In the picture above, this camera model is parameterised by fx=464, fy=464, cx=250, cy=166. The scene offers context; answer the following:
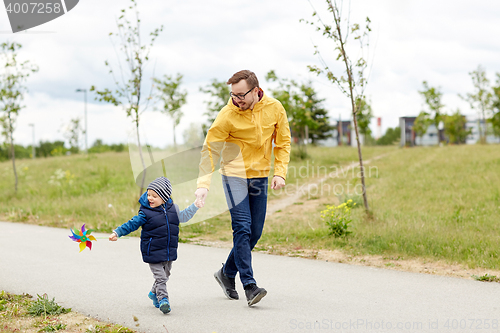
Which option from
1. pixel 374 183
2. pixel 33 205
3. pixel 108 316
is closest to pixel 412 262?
pixel 108 316

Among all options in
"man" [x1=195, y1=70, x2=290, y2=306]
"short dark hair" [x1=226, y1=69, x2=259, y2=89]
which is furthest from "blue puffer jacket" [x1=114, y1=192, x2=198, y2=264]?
"short dark hair" [x1=226, y1=69, x2=259, y2=89]

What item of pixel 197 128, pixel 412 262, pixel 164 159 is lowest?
pixel 412 262

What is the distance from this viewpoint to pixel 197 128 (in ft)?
22.4

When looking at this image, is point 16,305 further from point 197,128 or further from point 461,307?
point 461,307

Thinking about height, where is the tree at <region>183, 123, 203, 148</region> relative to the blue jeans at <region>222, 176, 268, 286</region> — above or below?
above

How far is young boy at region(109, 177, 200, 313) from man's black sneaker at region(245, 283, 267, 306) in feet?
2.28

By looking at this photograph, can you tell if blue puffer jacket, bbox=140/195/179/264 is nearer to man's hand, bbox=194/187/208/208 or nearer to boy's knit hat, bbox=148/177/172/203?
boy's knit hat, bbox=148/177/172/203

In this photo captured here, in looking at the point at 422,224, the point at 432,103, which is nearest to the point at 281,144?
the point at 422,224

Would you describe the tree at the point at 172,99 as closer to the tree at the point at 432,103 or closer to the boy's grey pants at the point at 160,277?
the boy's grey pants at the point at 160,277

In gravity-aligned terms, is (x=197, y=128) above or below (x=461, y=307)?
above

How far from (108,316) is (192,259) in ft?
8.05

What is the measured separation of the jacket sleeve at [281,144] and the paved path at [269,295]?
1241 millimetres

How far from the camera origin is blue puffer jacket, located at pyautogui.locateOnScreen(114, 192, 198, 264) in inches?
150

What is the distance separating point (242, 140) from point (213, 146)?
266 millimetres
